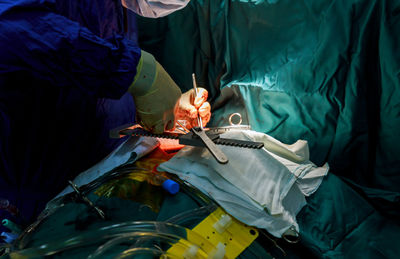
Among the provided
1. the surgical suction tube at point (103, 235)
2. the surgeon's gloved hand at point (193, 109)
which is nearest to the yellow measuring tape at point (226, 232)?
the surgical suction tube at point (103, 235)

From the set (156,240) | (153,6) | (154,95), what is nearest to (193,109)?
(154,95)

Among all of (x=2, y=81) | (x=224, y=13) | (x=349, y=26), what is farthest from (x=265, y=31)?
(x=2, y=81)

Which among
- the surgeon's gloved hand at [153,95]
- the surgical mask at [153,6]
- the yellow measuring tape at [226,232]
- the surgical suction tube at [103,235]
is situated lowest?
the yellow measuring tape at [226,232]

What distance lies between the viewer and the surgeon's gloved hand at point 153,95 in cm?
112

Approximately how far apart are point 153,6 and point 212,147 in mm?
968

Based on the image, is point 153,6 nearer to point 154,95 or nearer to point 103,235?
point 154,95

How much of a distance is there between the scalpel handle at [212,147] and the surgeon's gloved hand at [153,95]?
0.20m

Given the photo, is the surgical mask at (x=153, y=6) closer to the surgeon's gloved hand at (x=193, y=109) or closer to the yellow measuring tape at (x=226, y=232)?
the surgeon's gloved hand at (x=193, y=109)

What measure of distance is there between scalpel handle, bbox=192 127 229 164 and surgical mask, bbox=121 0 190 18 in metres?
0.82

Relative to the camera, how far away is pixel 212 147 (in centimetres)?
107

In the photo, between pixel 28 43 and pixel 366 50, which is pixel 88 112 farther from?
pixel 366 50

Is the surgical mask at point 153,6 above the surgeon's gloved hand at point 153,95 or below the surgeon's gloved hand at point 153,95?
above

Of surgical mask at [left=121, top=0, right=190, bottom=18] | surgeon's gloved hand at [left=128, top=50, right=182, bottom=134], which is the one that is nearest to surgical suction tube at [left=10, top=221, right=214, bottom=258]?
surgeon's gloved hand at [left=128, top=50, right=182, bottom=134]

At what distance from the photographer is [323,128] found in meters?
1.38
